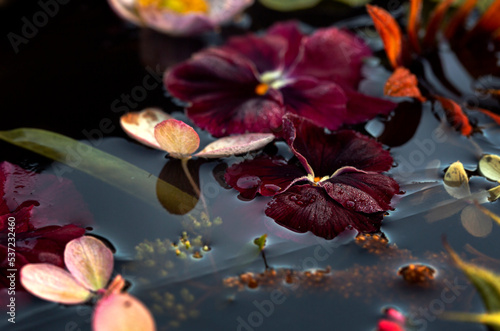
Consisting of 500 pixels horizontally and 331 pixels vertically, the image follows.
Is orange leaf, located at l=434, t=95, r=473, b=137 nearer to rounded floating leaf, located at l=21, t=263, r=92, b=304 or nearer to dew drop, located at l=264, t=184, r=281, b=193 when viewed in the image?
dew drop, located at l=264, t=184, r=281, b=193

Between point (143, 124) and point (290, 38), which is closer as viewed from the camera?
point (143, 124)

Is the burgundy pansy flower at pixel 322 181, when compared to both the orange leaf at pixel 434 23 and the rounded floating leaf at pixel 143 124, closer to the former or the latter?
the rounded floating leaf at pixel 143 124

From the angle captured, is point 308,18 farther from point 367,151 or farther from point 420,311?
point 420,311

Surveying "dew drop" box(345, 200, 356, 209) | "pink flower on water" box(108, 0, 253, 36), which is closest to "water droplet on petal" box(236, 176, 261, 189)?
"dew drop" box(345, 200, 356, 209)

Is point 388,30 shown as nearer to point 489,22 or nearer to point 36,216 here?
point 489,22

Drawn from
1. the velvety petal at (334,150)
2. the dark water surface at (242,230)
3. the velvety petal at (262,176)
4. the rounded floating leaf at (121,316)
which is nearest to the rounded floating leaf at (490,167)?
the dark water surface at (242,230)

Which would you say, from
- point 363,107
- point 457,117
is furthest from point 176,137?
point 457,117
